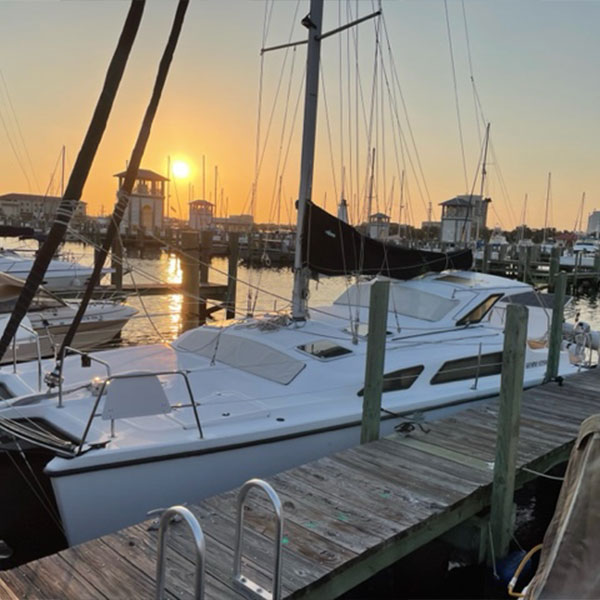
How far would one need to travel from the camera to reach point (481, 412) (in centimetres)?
634

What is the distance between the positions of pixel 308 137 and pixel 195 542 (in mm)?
5719

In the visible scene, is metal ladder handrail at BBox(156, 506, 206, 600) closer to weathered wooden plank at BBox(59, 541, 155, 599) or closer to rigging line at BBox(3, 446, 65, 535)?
weathered wooden plank at BBox(59, 541, 155, 599)

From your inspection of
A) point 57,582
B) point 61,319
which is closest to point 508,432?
point 57,582

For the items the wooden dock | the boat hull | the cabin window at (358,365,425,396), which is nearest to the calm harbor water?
the boat hull

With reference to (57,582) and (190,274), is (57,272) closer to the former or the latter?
(190,274)

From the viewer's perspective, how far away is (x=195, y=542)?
8.69 ft

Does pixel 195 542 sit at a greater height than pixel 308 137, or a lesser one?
lesser

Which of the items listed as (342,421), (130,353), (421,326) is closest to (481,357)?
(421,326)

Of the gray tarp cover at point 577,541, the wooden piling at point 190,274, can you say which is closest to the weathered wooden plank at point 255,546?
the gray tarp cover at point 577,541

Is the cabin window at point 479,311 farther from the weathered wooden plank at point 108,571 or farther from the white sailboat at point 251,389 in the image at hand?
the weathered wooden plank at point 108,571

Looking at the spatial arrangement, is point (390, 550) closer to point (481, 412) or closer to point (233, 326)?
point (481, 412)

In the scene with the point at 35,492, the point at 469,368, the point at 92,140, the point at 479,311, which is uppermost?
the point at 92,140

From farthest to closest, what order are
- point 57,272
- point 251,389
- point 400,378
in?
point 57,272 < point 400,378 < point 251,389

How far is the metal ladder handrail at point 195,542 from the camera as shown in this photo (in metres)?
2.51
